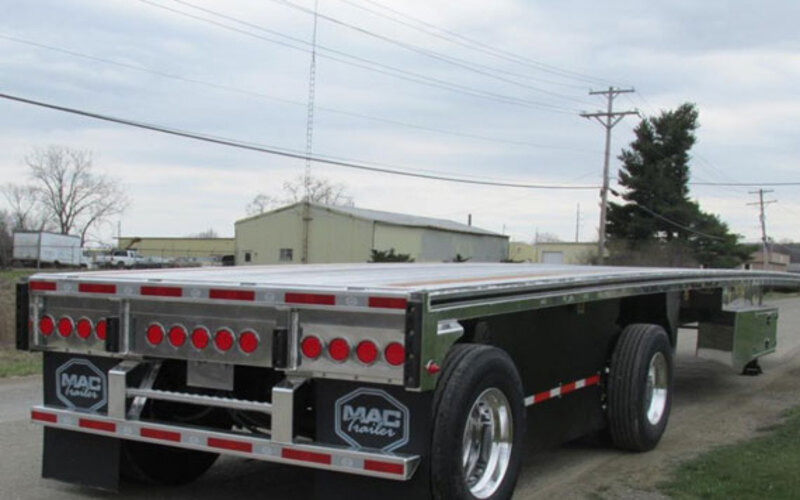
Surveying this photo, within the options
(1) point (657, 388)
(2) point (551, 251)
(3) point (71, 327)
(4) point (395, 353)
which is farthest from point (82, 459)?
(2) point (551, 251)

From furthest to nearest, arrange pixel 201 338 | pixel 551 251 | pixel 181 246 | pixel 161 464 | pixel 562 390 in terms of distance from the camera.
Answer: pixel 181 246 → pixel 551 251 → pixel 562 390 → pixel 161 464 → pixel 201 338

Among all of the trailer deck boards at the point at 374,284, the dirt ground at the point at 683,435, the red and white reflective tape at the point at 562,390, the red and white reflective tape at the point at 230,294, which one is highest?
the trailer deck boards at the point at 374,284

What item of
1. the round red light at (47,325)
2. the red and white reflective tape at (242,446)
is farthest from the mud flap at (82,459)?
the round red light at (47,325)

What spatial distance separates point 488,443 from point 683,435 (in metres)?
3.64

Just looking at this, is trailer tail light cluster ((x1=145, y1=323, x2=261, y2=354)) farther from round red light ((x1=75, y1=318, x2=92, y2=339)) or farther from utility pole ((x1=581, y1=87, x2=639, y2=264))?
utility pole ((x1=581, y1=87, x2=639, y2=264))

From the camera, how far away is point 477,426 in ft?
14.2

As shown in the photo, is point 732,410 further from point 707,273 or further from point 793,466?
point 793,466

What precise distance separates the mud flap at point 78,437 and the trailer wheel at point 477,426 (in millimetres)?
2085

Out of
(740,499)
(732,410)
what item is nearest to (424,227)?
(732,410)

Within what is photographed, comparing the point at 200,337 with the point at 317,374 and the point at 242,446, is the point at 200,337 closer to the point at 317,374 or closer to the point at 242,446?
the point at 242,446

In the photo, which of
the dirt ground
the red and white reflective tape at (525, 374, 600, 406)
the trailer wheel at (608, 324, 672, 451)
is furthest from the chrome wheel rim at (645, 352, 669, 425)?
the red and white reflective tape at (525, 374, 600, 406)

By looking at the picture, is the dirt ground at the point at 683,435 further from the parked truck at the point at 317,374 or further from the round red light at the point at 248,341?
the round red light at the point at 248,341

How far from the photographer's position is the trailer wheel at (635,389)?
6.30 meters

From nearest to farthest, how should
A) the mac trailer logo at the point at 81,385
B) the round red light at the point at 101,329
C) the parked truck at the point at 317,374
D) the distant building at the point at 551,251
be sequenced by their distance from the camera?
the parked truck at the point at 317,374 → the round red light at the point at 101,329 → the mac trailer logo at the point at 81,385 → the distant building at the point at 551,251
